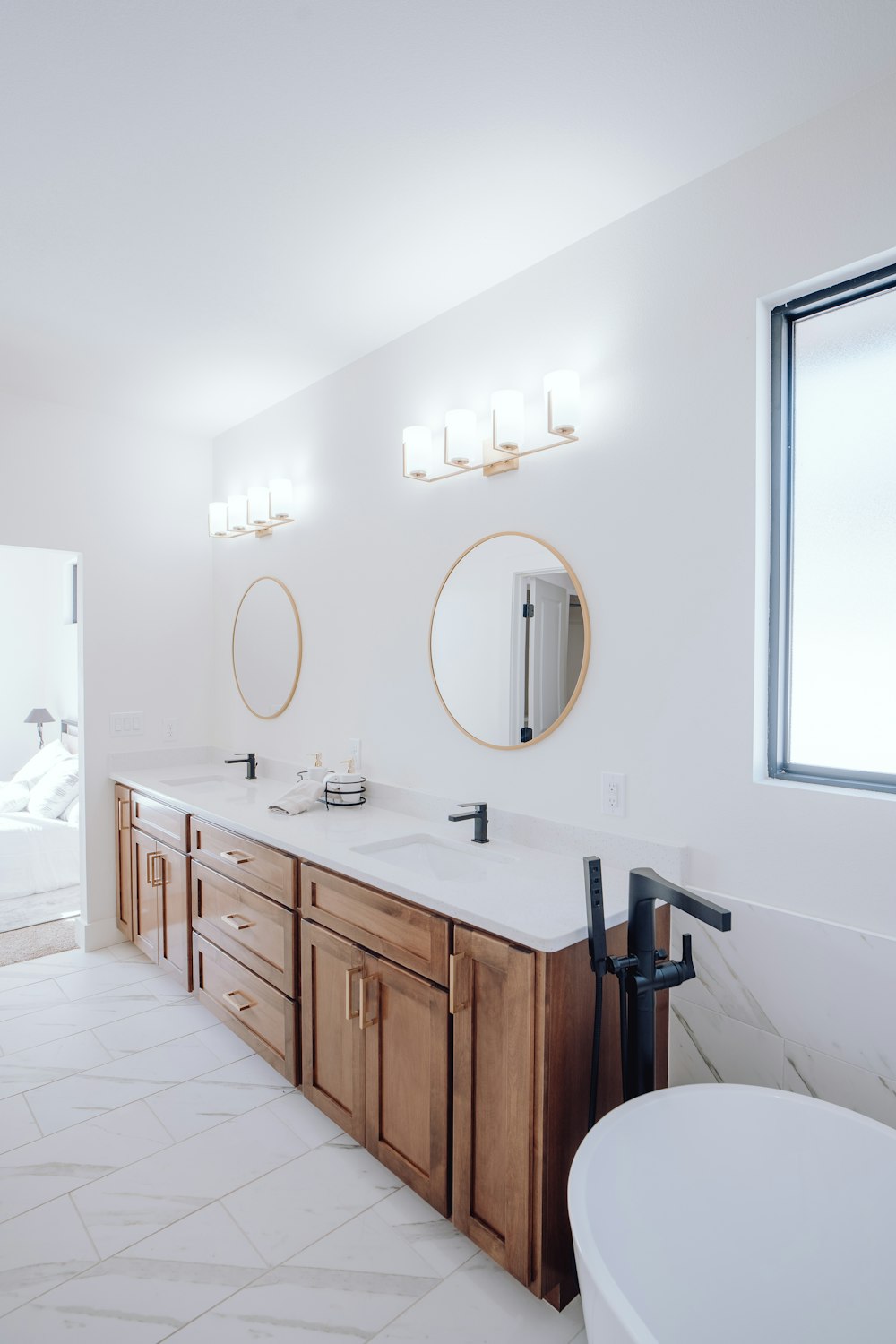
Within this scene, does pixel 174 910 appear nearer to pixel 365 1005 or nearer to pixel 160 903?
pixel 160 903

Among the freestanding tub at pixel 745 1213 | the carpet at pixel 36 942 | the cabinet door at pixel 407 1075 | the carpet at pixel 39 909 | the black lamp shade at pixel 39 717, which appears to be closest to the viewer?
the freestanding tub at pixel 745 1213

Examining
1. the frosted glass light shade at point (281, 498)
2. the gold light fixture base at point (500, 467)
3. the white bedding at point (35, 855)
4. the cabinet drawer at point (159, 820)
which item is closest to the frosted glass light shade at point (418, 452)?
the gold light fixture base at point (500, 467)

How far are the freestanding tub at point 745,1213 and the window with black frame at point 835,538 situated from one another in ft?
2.34

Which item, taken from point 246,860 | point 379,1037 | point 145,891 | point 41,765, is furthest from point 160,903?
point 41,765

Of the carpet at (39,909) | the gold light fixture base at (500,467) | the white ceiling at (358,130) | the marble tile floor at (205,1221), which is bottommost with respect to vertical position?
the carpet at (39,909)

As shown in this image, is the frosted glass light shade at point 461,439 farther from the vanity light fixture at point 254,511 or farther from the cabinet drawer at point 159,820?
the cabinet drawer at point 159,820

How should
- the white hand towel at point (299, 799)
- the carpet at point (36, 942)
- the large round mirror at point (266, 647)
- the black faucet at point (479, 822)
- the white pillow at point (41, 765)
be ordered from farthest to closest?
the white pillow at point (41, 765) → the carpet at point (36, 942) → the large round mirror at point (266, 647) → the white hand towel at point (299, 799) → the black faucet at point (479, 822)

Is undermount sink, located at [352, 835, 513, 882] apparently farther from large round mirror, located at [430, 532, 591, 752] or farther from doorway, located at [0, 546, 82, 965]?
doorway, located at [0, 546, 82, 965]

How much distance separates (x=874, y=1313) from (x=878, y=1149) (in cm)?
25

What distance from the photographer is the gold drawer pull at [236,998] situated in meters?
2.60

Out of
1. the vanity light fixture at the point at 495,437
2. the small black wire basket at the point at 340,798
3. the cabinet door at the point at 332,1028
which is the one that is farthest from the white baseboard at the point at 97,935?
the vanity light fixture at the point at 495,437

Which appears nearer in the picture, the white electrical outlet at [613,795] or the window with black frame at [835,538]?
the window with black frame at [835,538]

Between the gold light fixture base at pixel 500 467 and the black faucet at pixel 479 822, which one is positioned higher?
the gold light fixture base at pixel 500 467

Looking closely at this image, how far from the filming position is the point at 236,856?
2619 millimetres
